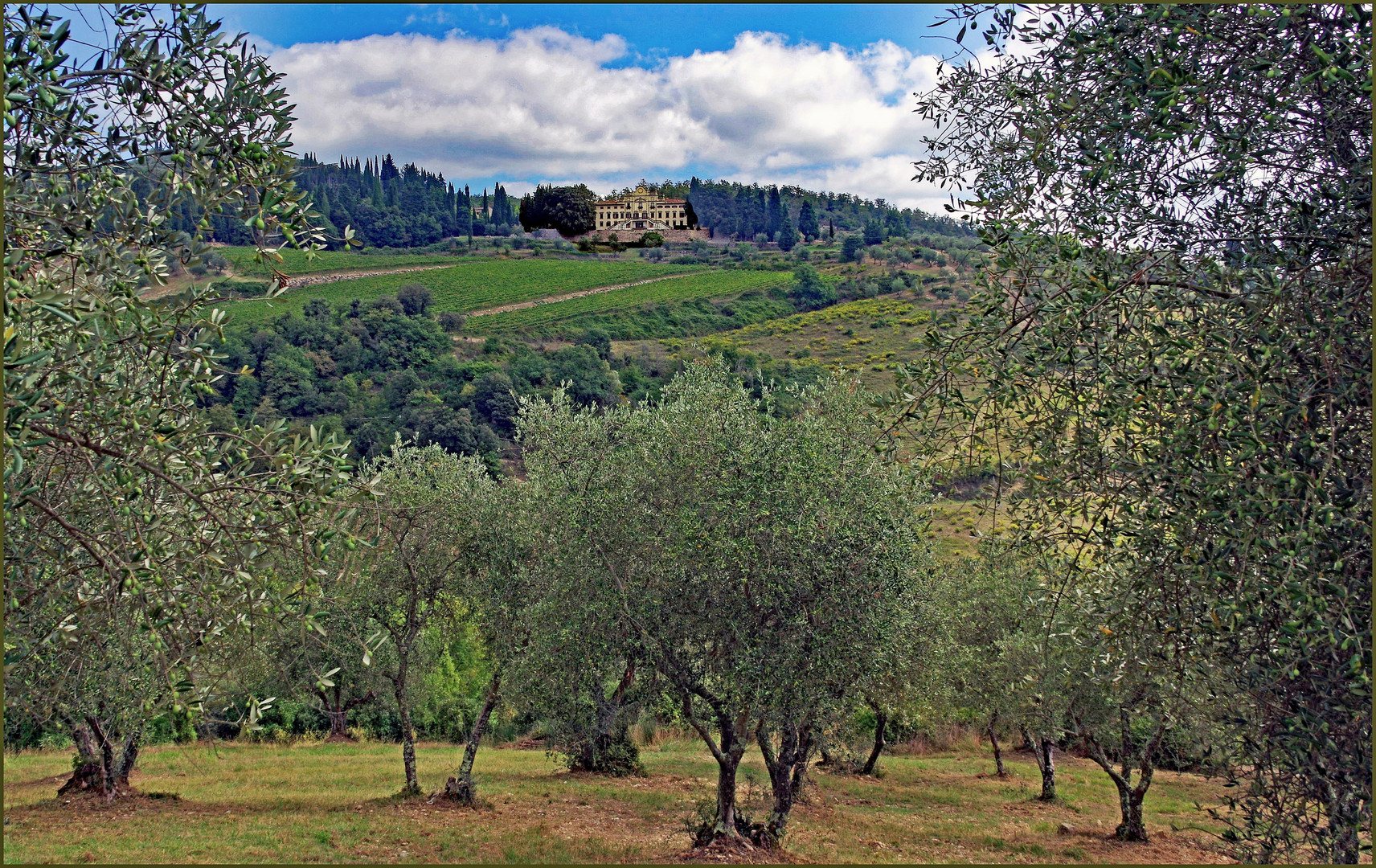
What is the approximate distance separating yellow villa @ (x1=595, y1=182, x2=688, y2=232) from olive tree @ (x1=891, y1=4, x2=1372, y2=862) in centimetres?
8629

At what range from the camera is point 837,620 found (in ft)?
42.3

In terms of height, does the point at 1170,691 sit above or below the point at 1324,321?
below

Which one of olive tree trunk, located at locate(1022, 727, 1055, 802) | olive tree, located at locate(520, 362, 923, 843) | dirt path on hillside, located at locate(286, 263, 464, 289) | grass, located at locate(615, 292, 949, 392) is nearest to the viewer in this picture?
olive tree, located at locate(520, 362, 923, 843)

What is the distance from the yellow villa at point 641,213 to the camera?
8975cm

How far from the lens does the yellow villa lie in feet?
294

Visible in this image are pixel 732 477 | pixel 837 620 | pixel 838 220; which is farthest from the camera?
pixel 838 220

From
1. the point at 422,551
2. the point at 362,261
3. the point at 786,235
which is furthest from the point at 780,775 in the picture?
the point at 786,235

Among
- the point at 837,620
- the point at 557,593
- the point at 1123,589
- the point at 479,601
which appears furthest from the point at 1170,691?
the point at 479,601

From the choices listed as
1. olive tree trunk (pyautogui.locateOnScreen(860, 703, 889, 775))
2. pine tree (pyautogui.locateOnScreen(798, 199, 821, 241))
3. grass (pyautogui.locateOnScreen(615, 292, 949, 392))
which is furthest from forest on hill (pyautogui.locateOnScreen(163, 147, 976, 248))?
olive tree trunk (pyautogui.locateOnScreen(860, 703, 889, 775))

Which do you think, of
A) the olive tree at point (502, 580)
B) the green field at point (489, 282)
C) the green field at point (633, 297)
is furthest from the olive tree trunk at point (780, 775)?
the green field at point (489, 282)

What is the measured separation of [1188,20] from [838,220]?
151 metres

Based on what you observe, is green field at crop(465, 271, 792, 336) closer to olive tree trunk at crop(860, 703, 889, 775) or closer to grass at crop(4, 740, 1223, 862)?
grass at crop(4, 740, 1223, 862)

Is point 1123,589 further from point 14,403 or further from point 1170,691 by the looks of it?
point 14,403

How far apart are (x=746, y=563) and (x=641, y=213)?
86559 millimetres
